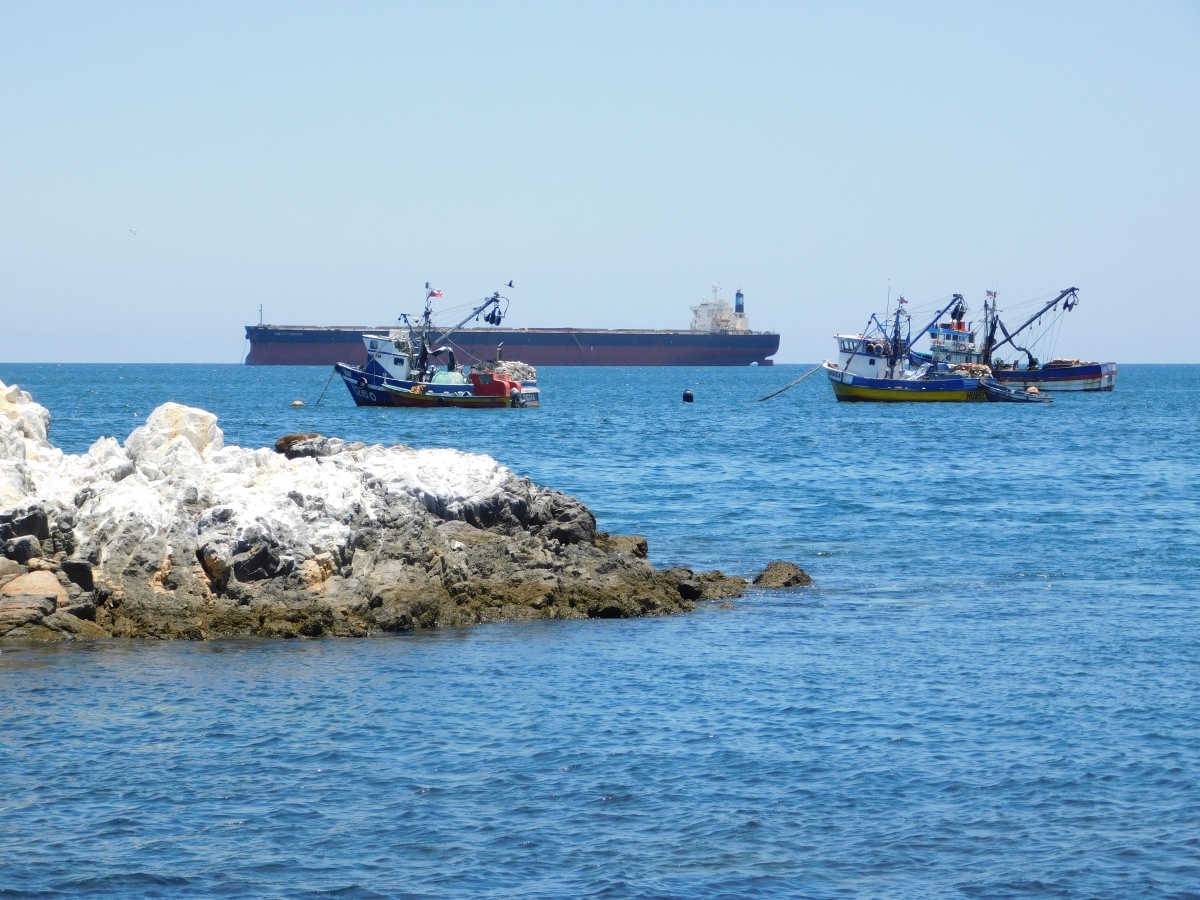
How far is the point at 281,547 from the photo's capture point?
14.3 metres

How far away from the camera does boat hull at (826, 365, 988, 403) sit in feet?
243

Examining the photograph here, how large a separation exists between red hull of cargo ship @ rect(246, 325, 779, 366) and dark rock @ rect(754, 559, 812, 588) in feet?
349

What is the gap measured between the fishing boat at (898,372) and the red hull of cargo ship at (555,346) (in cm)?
5323

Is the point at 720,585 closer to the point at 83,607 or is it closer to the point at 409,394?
the point at 83,607

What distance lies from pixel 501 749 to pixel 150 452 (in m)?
8.42

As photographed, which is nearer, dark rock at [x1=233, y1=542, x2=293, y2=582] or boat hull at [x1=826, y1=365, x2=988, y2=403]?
dark rock at [x1=233, y1=542, x2=293, y2=582]

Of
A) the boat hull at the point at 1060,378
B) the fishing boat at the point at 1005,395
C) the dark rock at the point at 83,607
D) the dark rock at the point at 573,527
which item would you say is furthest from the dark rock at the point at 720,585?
the boat hull at the point at 1060,378

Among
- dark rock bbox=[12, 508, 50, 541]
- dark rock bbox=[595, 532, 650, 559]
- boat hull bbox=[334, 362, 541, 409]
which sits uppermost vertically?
boat hull bbox=[334, 362, 541, 409]

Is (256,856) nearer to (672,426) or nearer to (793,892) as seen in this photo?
(793,892)

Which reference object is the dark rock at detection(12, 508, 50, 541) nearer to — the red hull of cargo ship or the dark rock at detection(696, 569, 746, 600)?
the dark rock at detection(696, 569, 746, 600)

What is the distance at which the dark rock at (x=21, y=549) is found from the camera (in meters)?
14.1

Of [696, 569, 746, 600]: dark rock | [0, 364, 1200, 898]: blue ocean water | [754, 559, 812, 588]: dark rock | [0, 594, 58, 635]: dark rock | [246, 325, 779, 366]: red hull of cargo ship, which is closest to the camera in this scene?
[0, 364, 1200, 898]: blue ocean water

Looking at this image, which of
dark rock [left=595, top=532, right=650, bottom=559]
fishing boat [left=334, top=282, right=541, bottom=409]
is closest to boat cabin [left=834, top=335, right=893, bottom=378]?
fishing boat [left=334, top=282, right=541, bottom=409]

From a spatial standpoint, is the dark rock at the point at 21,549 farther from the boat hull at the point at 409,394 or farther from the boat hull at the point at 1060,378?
the boat hull at the point at 1060,378
